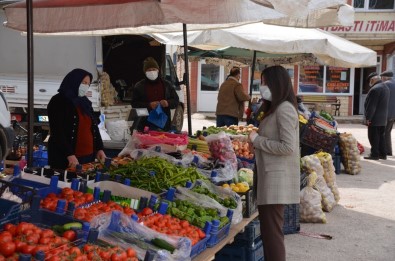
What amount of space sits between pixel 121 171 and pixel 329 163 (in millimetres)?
4472

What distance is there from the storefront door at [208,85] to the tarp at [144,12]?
20484 millimetres

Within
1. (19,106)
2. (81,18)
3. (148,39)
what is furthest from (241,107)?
(81,18)

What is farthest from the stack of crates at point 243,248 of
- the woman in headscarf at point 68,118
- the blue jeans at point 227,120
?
the blue jeans at point 227,120

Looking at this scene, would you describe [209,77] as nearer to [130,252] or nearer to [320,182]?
[320,182]

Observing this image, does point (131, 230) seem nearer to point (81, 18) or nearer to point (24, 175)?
point (24, 175)

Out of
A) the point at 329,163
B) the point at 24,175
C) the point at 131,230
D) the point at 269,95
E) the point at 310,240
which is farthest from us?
the point at 329,163

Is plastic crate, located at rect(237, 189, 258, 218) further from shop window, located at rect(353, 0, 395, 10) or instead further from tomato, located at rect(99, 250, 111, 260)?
shop window, located at rect(353, 0, 395, 10)

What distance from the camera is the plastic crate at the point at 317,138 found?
9.77m

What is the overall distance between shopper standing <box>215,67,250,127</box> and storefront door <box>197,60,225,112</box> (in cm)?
1483


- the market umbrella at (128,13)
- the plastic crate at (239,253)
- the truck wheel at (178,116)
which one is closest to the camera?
the market umbrella at (128,13)

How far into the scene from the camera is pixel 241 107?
11.8 metres

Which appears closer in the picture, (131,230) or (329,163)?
(131,230)

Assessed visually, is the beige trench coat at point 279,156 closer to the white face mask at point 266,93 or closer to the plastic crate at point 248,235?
the white face mask at point 266,93

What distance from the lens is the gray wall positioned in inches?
454
